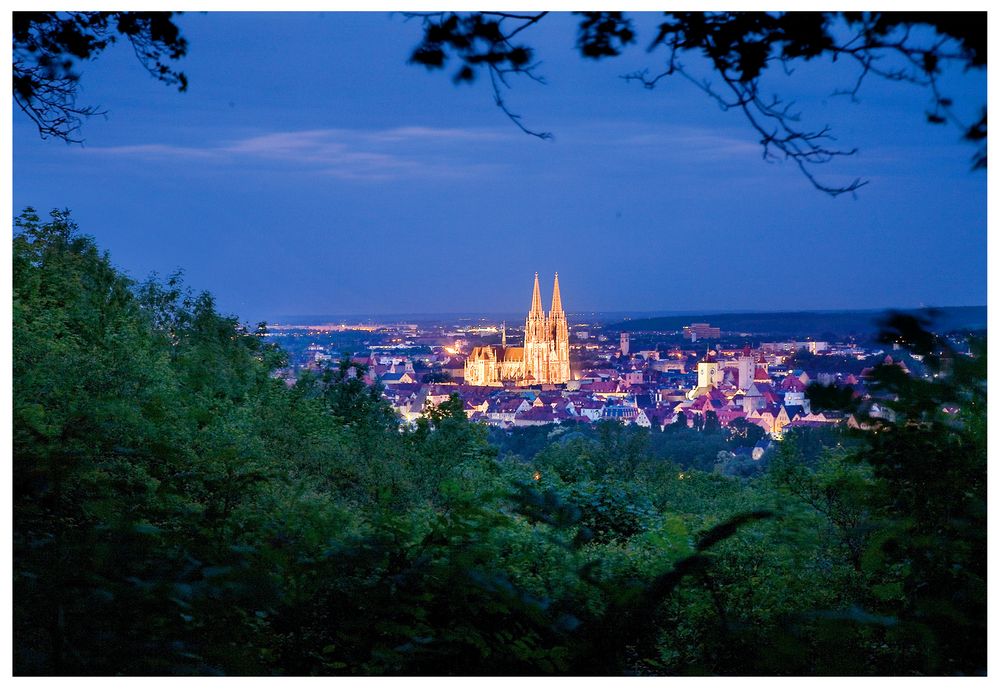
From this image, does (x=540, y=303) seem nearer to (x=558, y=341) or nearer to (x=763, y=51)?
(x=558, y=341)

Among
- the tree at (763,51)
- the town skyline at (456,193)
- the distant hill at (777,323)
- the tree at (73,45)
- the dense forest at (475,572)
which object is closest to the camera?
the dense forest at (475,572)

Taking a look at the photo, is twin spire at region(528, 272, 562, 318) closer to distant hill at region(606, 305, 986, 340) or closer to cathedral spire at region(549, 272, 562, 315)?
cathedral spire at region(549, 272, 562, 315)

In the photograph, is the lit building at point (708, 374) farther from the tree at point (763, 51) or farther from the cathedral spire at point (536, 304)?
→ the tree at point (763, 51)

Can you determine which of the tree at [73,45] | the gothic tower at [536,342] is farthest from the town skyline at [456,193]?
the tree at [73,45]

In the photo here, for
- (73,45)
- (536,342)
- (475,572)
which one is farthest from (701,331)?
(73,45)

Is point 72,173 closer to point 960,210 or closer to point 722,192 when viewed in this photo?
point 722,192

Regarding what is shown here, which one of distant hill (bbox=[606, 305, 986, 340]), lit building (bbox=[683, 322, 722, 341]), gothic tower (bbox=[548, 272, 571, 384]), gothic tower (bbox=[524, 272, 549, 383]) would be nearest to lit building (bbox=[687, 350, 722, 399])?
lit building (bbox=[683, 322, 722, 341])
